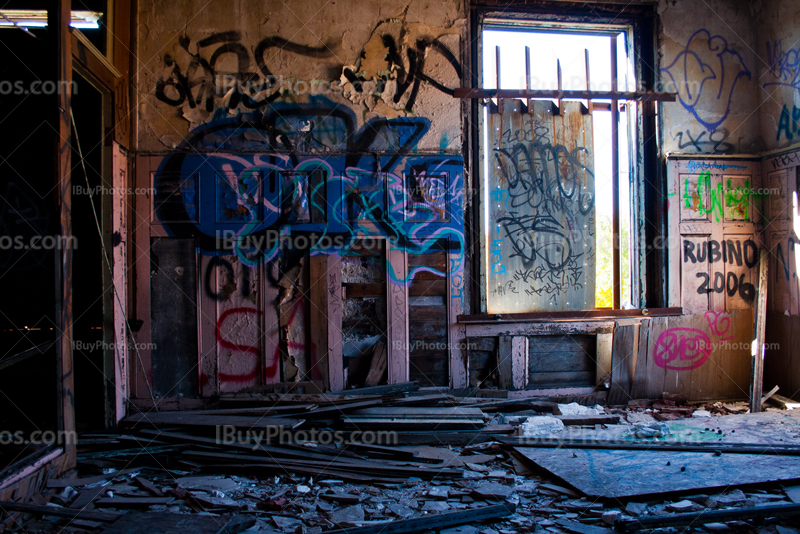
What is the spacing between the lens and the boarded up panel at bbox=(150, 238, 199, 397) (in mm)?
5203

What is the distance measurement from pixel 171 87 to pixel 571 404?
5541 mm

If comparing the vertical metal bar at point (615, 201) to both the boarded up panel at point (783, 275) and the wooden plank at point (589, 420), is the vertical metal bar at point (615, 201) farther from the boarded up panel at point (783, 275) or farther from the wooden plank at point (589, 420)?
A: the boarded up panel at point (783, 275)

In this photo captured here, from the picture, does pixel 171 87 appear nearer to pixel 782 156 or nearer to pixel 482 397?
pixel 482 397

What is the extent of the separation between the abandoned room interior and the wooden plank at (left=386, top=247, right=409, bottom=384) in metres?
0.02

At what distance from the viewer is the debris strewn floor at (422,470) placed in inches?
121

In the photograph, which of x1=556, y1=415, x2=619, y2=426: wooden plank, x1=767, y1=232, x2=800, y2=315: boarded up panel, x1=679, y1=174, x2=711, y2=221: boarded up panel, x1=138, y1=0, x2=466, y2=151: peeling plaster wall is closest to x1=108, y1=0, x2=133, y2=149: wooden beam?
x1=138, y1=0, x2=466, y2=151: peeling plaster wall

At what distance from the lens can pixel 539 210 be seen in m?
5.70

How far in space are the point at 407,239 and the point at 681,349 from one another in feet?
11.3

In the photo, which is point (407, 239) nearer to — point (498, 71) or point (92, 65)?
point (498, 71)

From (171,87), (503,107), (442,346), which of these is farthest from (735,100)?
(171,87)

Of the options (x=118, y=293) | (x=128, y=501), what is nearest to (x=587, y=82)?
(x=118, y=293)

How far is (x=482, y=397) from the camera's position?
17.9 ft

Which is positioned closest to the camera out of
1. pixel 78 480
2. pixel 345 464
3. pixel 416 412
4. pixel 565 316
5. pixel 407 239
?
pixel 78 480

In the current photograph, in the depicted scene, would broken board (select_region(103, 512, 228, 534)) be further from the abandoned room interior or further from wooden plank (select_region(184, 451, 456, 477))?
wooden plank (select_region(184, 451, 456, 477))
